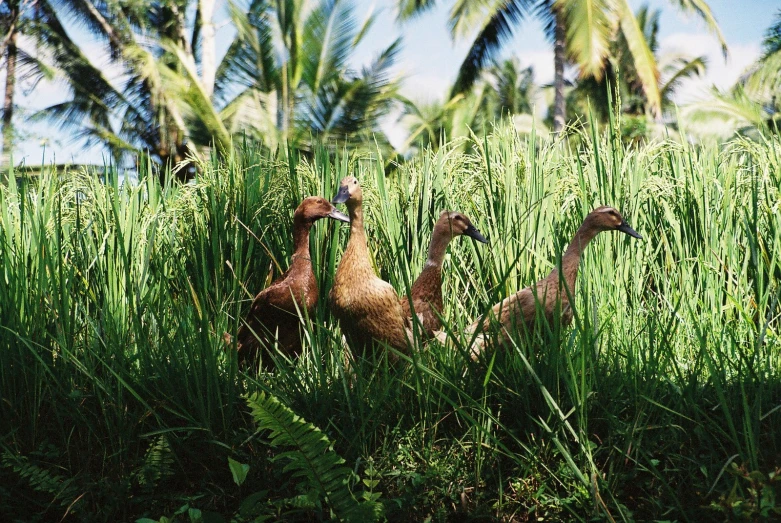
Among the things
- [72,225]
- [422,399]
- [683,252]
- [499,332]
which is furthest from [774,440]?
[72,225]

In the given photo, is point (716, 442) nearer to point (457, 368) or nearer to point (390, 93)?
point (457, 368)

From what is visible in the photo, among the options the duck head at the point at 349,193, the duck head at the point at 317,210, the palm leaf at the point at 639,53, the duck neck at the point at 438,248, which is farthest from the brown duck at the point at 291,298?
the palm leaf at the point at 639,53

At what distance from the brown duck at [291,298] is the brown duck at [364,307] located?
29 cm

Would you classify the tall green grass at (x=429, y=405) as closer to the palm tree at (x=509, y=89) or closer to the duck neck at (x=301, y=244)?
the duck neck at (x=301, y=244)

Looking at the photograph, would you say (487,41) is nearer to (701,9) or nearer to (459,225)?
(701,9)

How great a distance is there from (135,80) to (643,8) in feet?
68.8

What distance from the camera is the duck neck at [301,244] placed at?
3.60 meters

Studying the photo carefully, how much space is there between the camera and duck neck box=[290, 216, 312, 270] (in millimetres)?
3604

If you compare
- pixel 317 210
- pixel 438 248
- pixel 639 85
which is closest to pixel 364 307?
pixel 438 248

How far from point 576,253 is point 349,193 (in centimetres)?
105

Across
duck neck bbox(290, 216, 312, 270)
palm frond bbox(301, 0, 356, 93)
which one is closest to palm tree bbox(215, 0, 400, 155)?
palm frond bbox(301, 0, 356, 93)

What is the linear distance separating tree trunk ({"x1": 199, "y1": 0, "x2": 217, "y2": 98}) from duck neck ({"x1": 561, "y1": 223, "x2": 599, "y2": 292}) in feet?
60.8

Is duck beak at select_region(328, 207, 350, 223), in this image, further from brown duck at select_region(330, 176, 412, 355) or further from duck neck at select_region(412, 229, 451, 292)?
→ duck neck at select_region(412, 229, 451, 292)

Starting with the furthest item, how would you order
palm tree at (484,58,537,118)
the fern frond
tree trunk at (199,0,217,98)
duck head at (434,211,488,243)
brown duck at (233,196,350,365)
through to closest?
palm tree at (484,58,537,118) < tree trunk at (199,0,217,98) < brown duck at (233,196,350,365) < duck head at (434,211,488,243) < the fern frond
